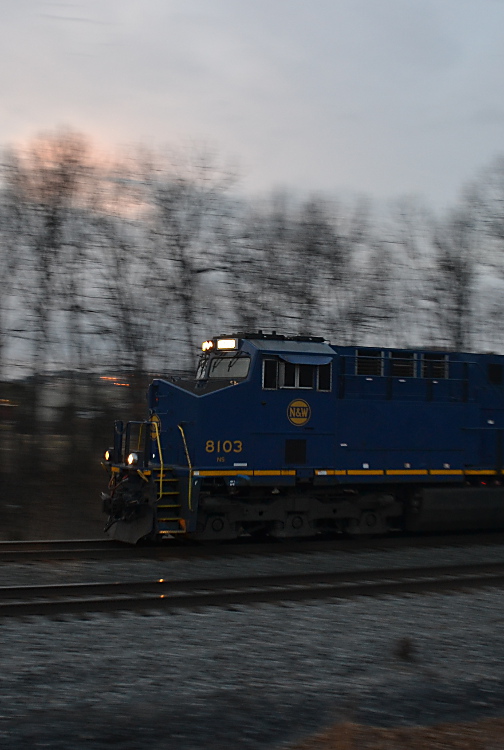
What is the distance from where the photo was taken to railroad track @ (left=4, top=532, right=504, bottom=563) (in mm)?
12180

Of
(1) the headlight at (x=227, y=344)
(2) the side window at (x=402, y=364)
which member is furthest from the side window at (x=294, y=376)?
(2) the side window at (x=402, y=364)

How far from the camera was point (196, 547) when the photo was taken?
43.0 ft

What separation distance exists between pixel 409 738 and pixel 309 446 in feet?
28.3

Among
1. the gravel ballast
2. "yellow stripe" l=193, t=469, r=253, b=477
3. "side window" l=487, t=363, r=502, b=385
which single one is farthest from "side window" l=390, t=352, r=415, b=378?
the gravel ballast

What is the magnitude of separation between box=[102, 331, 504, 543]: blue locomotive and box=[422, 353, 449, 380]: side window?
0.08ft

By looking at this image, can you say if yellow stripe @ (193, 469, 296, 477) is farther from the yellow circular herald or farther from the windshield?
the windshield

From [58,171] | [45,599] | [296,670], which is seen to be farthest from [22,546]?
[58,171]

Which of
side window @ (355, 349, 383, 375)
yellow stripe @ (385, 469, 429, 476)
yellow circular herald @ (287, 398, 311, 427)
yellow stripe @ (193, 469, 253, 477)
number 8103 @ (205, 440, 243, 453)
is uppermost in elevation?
side window @ (355, 349, 383, 375)

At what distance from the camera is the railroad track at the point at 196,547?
12180mm

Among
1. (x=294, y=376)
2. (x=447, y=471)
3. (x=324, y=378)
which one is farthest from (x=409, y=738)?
(x=447, y=471)

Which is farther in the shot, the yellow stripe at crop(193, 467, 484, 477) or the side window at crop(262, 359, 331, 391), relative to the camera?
the side window at crop(262, 359, 331, 391)

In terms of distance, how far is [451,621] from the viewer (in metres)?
8.76

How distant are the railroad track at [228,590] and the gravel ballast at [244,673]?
296 mm

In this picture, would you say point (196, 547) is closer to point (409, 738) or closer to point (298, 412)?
point (298, 412)
